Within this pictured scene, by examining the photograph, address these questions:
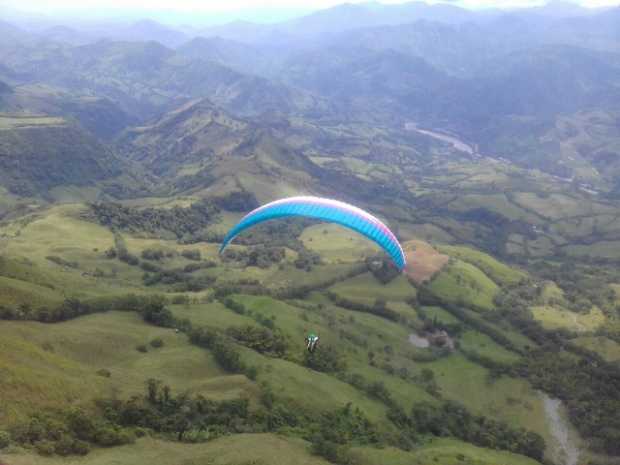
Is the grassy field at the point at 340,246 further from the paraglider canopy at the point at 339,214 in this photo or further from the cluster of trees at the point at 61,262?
the paraglider canopy at the point at 339,214

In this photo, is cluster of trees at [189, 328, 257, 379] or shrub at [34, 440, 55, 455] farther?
cluster of trees at [189, 328, 257, 379]

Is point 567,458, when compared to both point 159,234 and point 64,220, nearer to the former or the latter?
point 159,234

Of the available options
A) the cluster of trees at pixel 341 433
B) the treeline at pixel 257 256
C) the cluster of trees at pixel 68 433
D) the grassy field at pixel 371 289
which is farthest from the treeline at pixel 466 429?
the treeline at pixel 257 256

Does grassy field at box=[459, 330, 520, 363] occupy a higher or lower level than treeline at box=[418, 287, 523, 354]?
lower

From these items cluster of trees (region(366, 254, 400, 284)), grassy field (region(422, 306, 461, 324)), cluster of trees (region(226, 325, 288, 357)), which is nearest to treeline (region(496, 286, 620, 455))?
grassy field (region(422, 306, 461, 324))

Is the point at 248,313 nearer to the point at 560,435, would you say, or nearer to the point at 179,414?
the point at 179,414

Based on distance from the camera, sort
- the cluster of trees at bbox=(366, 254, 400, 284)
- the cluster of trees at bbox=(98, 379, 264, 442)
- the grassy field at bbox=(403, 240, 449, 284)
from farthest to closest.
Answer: the grassy field at bbox=(403, 240, 449, 284) < the cluster of trees at bbox=(366, 254, 400, 284) < the cluster of trees at bbox=(98, 379, 264, 442)

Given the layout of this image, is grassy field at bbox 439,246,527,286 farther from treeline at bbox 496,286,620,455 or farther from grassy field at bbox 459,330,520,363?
grassy field at bbox 459,330,520,363
